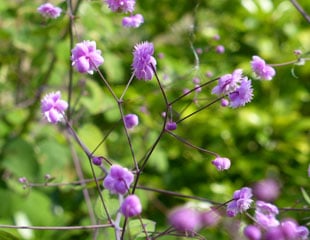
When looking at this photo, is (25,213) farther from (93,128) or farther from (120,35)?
(120,35)

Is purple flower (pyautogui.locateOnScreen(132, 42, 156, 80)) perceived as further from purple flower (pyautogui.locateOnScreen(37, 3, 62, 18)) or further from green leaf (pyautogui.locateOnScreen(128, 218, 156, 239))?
purple flower (pyautogui.locateOnScreen(37, 3, 62, 18))

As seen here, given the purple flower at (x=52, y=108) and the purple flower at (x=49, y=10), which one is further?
the purple flower at (x=49, y=10)

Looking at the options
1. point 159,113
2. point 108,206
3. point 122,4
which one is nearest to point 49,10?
point 122,4

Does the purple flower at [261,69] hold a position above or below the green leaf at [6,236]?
above

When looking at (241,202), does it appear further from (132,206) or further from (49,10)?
(49,10)

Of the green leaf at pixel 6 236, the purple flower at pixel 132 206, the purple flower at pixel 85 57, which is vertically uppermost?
the purple flower at pixel 85 57

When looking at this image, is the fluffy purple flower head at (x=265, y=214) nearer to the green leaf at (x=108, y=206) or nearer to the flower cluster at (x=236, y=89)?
the flower cluster at (x=236, y=89)

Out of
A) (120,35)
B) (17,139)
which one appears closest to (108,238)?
(17,139)

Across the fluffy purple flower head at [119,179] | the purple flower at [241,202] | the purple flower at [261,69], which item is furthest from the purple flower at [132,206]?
the purple flower at [261,69]
